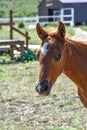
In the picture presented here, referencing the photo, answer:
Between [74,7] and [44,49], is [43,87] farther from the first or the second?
[74,7]

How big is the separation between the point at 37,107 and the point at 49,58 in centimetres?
330

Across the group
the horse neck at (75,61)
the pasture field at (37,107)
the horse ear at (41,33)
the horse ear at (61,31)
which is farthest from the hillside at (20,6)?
the horse ear at (61,31)

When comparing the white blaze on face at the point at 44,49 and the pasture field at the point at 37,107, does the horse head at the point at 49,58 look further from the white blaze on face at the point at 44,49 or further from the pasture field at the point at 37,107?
the pasture field at the point at 37,107

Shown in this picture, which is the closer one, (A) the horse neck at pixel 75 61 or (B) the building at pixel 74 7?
(A) the horse neck at pixel 75 61

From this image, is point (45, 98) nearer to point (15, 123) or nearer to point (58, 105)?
point (58, 105)

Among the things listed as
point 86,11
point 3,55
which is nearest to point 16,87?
point 3,55

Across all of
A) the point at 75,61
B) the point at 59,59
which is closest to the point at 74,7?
the point at 75,61

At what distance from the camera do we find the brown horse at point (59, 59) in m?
4.58

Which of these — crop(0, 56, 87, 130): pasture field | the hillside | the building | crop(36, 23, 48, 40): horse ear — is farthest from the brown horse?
the hillside

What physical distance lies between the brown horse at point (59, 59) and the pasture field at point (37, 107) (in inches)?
59.8

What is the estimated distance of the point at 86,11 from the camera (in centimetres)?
4766

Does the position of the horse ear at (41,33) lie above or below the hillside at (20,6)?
above

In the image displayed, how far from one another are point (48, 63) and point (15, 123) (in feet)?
7.91

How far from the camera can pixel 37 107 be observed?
7797 mm
